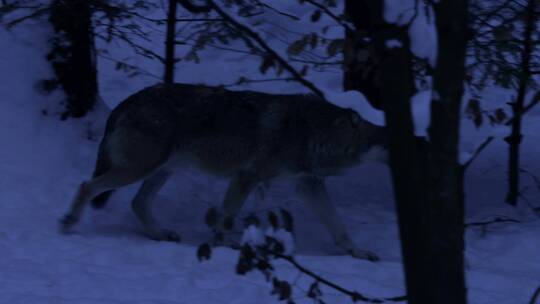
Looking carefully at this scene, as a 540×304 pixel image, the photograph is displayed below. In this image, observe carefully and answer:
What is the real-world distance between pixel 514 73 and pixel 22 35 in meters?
5.81

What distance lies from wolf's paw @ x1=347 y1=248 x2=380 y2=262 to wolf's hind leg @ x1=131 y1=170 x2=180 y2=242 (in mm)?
1493

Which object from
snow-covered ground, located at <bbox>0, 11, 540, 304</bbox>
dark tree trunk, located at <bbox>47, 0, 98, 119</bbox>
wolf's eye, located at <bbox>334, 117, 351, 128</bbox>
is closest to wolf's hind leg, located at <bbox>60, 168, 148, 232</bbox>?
snow-covered ground, located at <bbox>0, 11, 540, 304</bbox>

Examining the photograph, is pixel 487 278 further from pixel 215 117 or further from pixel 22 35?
pixel 22 35

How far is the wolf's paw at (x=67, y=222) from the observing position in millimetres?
6203

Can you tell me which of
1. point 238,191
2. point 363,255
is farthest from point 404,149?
point 238,191

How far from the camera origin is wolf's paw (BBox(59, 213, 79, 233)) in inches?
244

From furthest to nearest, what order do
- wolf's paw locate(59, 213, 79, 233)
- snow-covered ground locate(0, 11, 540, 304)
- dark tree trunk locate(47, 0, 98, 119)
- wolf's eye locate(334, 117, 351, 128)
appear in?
dark tree trunk locate(47, 0, 98, 119) → wolf's eye locate(334, 117, 351, 128) → wolf's paw locate(59, 213, 79, 233) → snow-covered ground locate(0, 11, 540, 304)

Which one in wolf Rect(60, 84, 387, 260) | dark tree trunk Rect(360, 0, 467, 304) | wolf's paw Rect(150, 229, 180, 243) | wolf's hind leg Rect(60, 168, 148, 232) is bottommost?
wolf's paw Rect(150, 229, 180, 243)

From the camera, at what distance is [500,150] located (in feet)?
31.2

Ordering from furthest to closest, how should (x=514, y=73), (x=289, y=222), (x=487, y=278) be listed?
1. (x=514, y=73)
2. (x=487, y=278)
3. (x=289, y=222)

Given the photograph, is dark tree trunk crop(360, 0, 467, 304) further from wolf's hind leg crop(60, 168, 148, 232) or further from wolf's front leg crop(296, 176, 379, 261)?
wolf's hind leg crop(60, 168, 148, 232)

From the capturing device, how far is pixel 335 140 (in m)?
6.59

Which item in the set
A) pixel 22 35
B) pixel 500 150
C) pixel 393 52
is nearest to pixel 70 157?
pixel 22 35

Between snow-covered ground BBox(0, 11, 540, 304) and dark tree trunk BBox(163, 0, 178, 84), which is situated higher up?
dark tree trunk BBox(163, 0, 178, 84)
